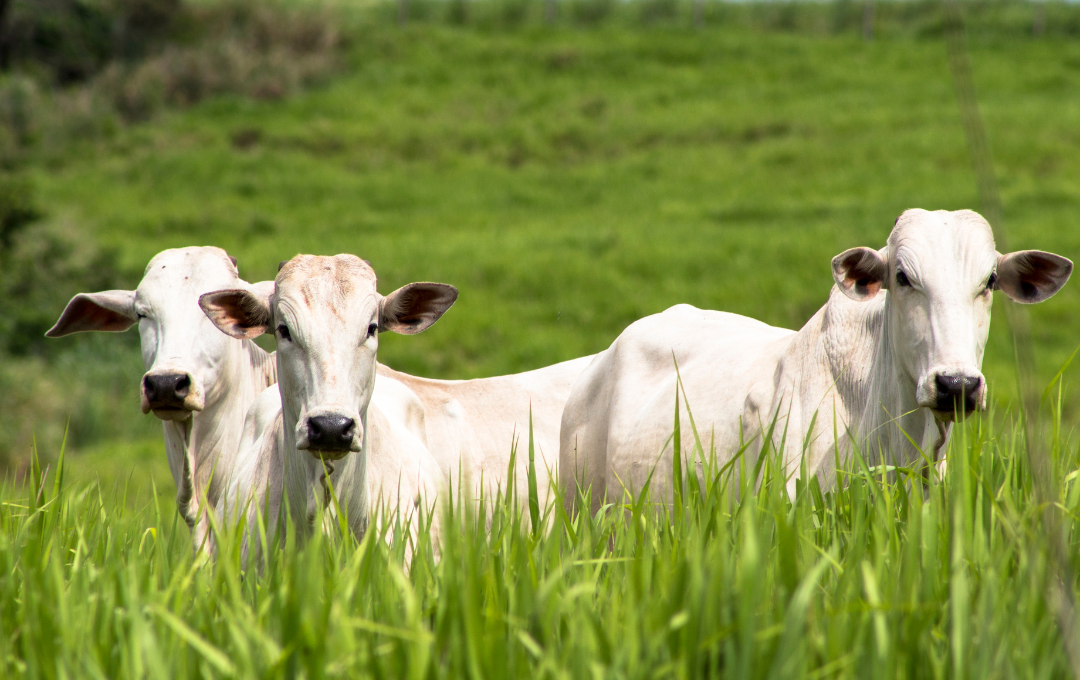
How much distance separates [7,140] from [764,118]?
17.5m

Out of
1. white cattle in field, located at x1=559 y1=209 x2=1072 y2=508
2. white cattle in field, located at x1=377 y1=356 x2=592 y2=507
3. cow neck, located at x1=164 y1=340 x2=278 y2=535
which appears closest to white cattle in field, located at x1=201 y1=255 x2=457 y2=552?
cow neck, located at x1=164 y1=340 x2=278 y2=535

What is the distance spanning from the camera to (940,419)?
3.36m

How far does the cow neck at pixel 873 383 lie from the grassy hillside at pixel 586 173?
9134 mm

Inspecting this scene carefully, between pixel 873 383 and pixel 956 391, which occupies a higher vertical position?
pixel 873 383

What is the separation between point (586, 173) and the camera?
23.0 m

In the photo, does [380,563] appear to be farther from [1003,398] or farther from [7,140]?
[7,140]

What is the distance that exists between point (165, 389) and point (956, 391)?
2.68 m

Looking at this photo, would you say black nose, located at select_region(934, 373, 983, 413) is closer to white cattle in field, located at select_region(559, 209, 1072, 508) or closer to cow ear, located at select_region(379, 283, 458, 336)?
white cattle in field, located at select_region(559, 209, 1072, 508)

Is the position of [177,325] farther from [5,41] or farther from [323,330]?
[5,41]

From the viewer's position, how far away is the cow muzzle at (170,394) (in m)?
3.84

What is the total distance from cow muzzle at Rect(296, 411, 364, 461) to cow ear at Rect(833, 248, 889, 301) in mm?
1754

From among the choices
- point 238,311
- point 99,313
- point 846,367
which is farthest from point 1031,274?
point 99,313

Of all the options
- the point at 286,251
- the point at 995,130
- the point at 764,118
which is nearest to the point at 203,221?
the point at 286,251

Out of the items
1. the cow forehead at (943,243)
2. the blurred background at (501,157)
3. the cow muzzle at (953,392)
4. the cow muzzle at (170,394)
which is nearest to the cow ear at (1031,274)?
the cow forehead at (943,243)
